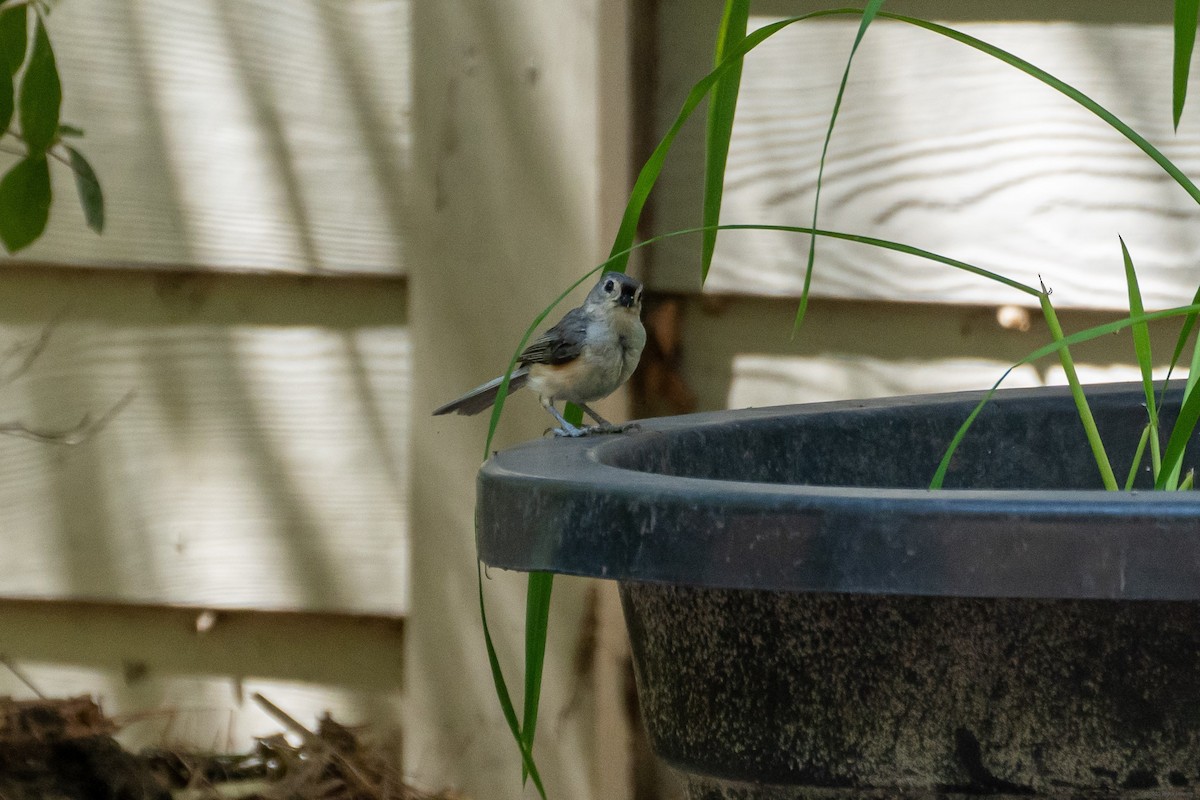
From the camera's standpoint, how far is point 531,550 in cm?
75

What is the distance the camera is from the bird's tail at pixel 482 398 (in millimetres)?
1674

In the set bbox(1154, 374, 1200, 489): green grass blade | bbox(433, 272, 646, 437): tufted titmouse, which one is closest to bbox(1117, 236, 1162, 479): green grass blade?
bbox(1154, 374, 1200, 489): green grass blade

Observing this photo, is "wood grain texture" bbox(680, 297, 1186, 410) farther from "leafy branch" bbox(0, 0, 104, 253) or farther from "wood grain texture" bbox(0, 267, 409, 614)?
"leafy branch" bbox(0, 0, 104, 253)

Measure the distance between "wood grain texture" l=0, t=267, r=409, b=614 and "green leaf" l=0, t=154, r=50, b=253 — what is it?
2.11 ft

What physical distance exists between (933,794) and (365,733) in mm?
1384

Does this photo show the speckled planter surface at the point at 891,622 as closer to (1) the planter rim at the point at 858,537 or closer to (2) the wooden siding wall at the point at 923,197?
(1) the planter rim at the point at 858,537

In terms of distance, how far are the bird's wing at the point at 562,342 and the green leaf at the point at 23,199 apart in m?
0.61

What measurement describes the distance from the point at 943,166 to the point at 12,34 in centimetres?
118

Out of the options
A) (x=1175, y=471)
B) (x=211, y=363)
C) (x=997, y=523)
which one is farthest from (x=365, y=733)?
(x=997, y=523)

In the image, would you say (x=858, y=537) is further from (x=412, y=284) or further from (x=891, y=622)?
(x=412, y=284)

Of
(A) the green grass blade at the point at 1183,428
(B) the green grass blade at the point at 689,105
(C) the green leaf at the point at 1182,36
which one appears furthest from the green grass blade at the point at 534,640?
(C) the green leaf at the point at 1182,36

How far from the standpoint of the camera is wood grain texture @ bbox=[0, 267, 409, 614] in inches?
78.0

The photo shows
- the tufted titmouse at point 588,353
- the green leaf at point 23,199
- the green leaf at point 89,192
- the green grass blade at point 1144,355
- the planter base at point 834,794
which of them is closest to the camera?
the planter base at point 834,794

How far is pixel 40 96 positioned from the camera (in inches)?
50.7
